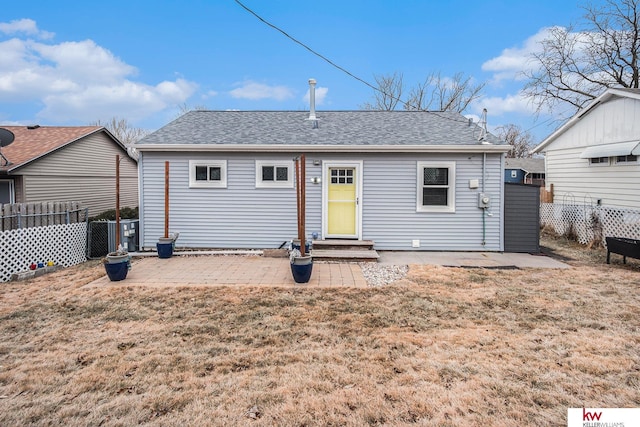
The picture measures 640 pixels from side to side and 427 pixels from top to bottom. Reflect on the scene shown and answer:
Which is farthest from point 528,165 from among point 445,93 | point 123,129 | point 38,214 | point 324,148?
point 123,129

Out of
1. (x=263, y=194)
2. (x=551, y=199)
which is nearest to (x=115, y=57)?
(x=263, y=194)

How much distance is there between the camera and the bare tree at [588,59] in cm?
1867

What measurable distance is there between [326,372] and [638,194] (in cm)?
1143

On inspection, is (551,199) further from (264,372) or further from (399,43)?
(264,372)

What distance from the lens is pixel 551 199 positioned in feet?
46.8

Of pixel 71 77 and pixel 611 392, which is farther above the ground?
pixel 71 77

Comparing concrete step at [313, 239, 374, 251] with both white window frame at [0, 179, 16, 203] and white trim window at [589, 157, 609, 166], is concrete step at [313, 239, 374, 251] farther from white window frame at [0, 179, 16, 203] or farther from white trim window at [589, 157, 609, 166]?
white window frame at [0, 179, 16, 203]

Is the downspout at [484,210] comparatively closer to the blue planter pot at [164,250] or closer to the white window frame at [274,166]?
the white window frame at [274,166]

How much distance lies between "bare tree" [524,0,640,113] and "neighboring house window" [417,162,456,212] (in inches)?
664

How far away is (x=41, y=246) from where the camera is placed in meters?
7.40

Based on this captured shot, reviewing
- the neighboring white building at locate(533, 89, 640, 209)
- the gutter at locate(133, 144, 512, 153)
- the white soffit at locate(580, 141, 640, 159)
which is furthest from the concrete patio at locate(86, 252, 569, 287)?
the neighboring white building at locate(533, 89, 640, 209)

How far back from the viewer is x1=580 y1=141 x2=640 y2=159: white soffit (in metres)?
10.0

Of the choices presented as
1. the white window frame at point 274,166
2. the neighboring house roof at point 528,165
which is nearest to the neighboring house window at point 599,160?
the white window frame at point 274,166

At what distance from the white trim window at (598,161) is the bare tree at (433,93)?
45.1 ft
